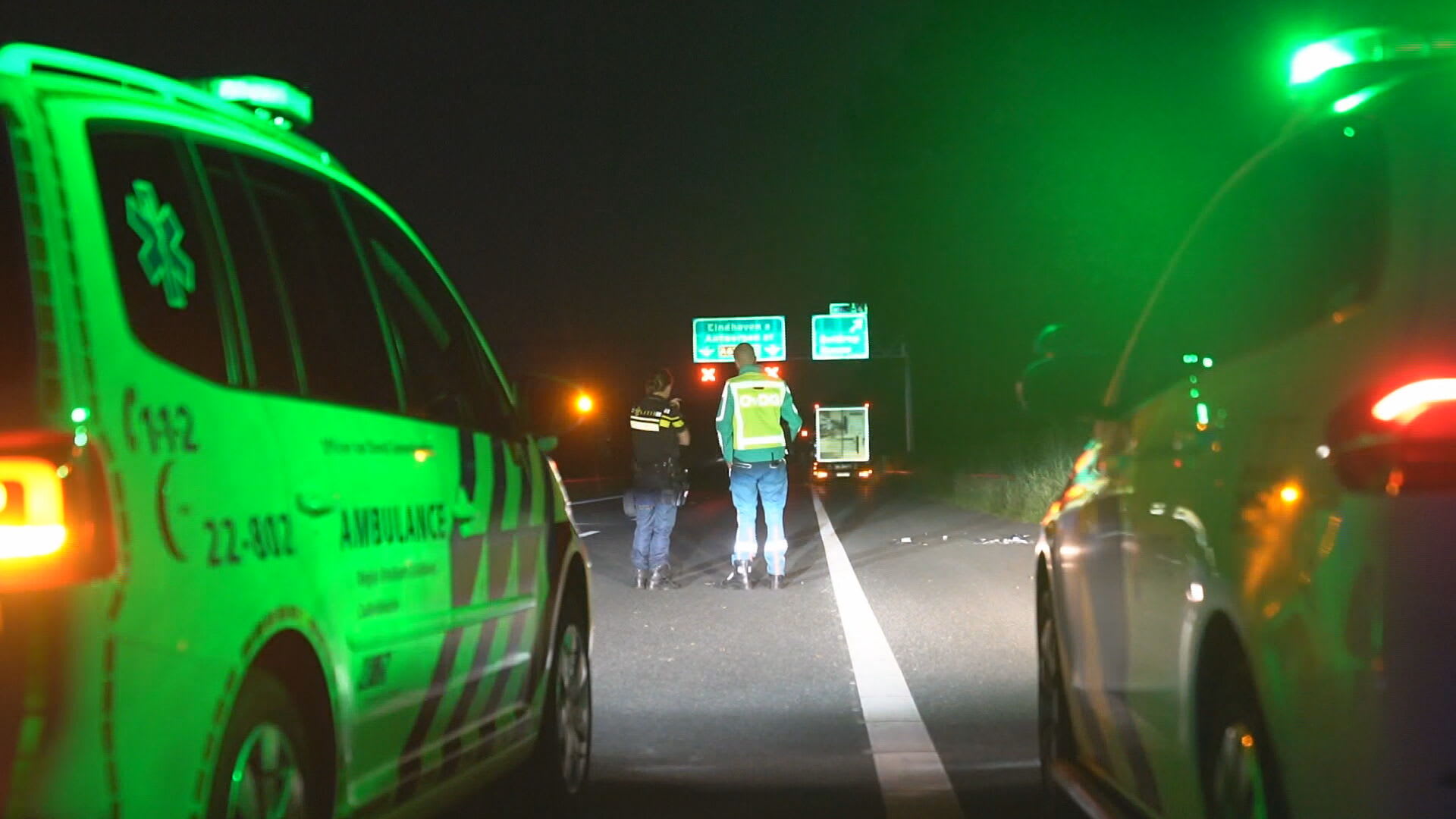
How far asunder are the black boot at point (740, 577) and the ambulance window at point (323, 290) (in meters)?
9.46

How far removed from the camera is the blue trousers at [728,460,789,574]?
14.1 m

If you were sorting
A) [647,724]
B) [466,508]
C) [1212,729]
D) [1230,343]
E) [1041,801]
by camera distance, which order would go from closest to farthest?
[1212,729] → [1230,343] → [466,508] → [1041,801] → [647,724]

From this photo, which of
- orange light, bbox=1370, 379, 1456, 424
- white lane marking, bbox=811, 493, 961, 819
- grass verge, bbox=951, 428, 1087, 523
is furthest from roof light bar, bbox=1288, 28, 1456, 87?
grass verge, bbox=951, 428, 1087, 523

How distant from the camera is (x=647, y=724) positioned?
790 cm

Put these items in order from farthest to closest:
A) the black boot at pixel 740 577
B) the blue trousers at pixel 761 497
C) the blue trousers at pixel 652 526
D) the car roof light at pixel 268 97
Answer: the blue trousers at pixel 652 526 < the black boot at pixel 740 577 < the blue trousers at pixel 761 497 < the car roof light at pixel 268 97

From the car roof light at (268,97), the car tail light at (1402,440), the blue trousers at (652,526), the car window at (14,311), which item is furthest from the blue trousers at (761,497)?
the car window at (14,311)

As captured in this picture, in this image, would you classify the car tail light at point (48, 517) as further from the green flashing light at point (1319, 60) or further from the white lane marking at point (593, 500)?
the white lane marking at point (593, 500)

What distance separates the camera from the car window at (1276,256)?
3.60m

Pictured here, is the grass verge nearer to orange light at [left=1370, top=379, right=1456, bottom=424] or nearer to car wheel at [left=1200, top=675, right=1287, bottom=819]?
car wheel at [left=1200, top=675, right=1287, bottom=819]

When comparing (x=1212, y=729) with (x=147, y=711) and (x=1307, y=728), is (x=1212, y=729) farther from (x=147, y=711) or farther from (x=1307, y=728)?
(x=147, y=711)

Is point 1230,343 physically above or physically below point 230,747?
above

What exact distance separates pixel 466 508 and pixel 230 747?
178cm

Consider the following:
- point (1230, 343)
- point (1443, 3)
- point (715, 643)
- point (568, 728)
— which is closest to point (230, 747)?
point (1230, 343)

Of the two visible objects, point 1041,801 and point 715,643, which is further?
point 715,643
